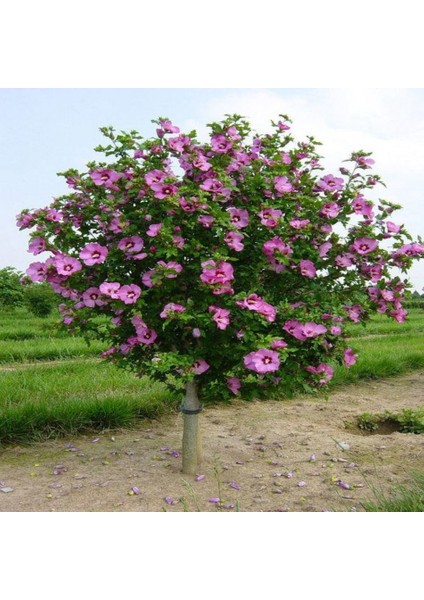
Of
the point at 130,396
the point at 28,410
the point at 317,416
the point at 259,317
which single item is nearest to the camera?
the point at 259,317

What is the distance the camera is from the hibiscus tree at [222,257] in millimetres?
4129

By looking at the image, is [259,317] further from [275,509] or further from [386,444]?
[386,444]

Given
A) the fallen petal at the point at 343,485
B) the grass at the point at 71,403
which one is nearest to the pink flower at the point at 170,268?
the fallen petal at the point at 343,485

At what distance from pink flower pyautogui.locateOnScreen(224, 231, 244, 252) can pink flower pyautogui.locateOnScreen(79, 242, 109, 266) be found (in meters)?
0.84

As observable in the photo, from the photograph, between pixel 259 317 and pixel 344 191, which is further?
pixel 344 191

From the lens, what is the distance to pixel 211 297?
4.18 m

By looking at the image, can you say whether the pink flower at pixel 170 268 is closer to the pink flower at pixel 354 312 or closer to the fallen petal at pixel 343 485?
the pink flower at pixel 354 312

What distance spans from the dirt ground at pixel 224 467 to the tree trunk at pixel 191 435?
0.09 meters

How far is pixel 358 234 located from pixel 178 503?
2.33 meters

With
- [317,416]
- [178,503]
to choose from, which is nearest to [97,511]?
[178,503]

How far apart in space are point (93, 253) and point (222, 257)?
3.16ft

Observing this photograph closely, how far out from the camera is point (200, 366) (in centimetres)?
445

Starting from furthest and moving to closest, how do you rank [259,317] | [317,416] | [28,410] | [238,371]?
[317,416] < [28,410] < [238,371] < [259,317]

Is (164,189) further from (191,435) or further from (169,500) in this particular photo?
(169,500)
